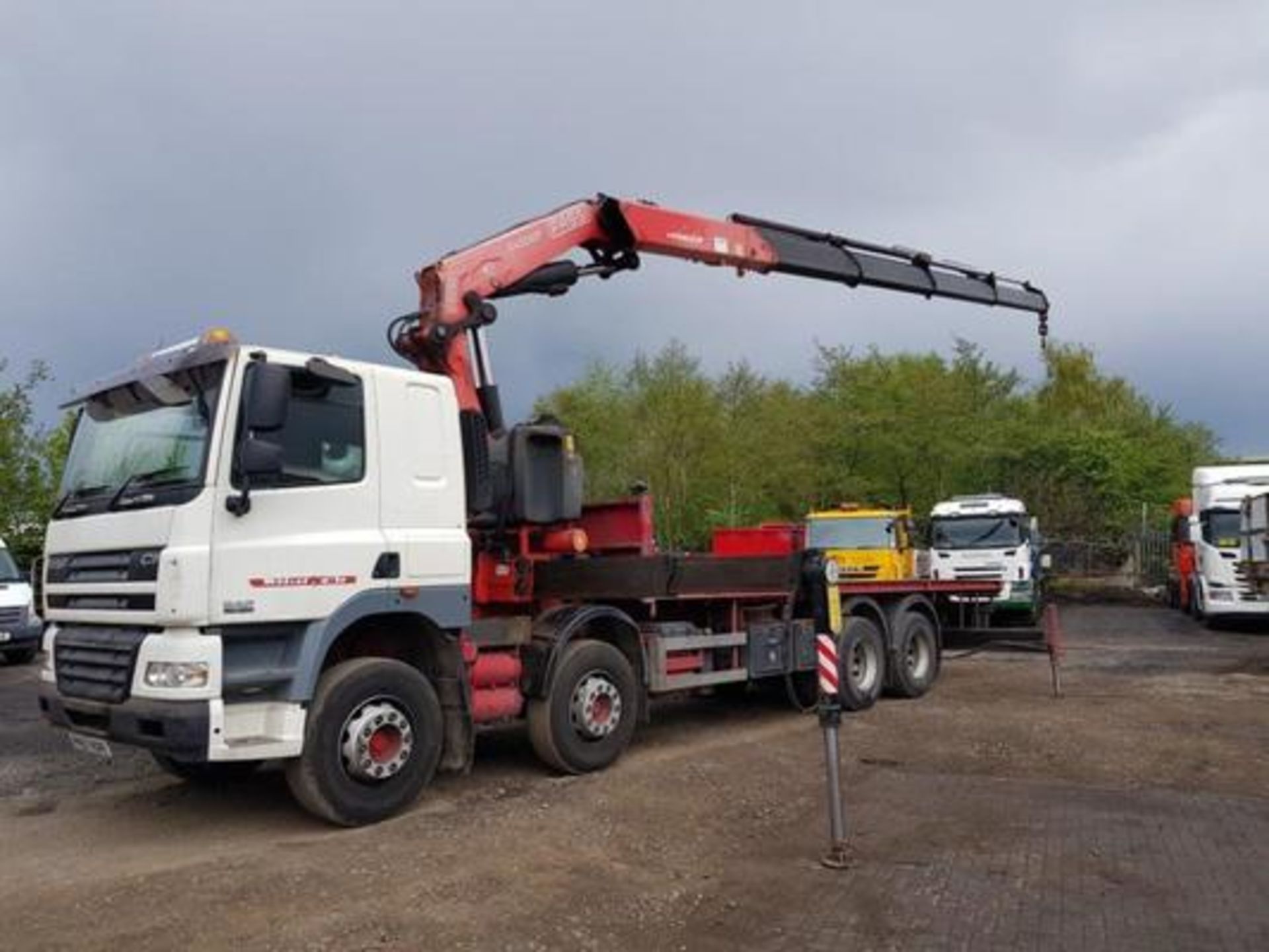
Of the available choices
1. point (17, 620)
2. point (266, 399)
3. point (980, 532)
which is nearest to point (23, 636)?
point (17, 620)

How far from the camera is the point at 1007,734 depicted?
1082 cm

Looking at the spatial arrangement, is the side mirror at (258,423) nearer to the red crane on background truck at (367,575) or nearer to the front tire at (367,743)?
the red crane on background truck at (367,575)

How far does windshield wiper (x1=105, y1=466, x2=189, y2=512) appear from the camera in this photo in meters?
7.35

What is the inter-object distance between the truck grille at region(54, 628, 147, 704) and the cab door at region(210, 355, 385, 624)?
0.68 m

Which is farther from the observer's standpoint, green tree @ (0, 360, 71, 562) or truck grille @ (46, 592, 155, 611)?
green tree @ (0, 360, 71, 562)

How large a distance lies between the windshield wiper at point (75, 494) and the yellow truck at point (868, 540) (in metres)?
15.1

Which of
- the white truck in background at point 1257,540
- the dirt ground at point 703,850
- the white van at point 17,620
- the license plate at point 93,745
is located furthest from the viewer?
the white van at point 17,620

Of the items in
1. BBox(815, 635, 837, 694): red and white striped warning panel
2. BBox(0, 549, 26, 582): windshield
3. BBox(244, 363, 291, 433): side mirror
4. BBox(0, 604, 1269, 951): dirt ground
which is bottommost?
BBox(0, 604, 1269, 951): dirt ground

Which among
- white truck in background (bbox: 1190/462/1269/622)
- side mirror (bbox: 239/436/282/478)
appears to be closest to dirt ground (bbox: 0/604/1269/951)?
side mirror (bbox: 239/436/282/478)

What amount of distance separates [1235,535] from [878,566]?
7.62 metres

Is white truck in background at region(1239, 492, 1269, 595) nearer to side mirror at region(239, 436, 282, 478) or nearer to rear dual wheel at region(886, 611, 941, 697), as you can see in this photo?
rear dual wheel at region(886, 611, 941, 697)

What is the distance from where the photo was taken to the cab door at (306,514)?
7.15 meters

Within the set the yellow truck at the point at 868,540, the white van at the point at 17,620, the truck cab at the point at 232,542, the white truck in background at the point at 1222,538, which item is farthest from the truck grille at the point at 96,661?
the white truck in background at the point at 1222,538

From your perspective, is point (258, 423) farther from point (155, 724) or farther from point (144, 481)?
point (155, 724)
